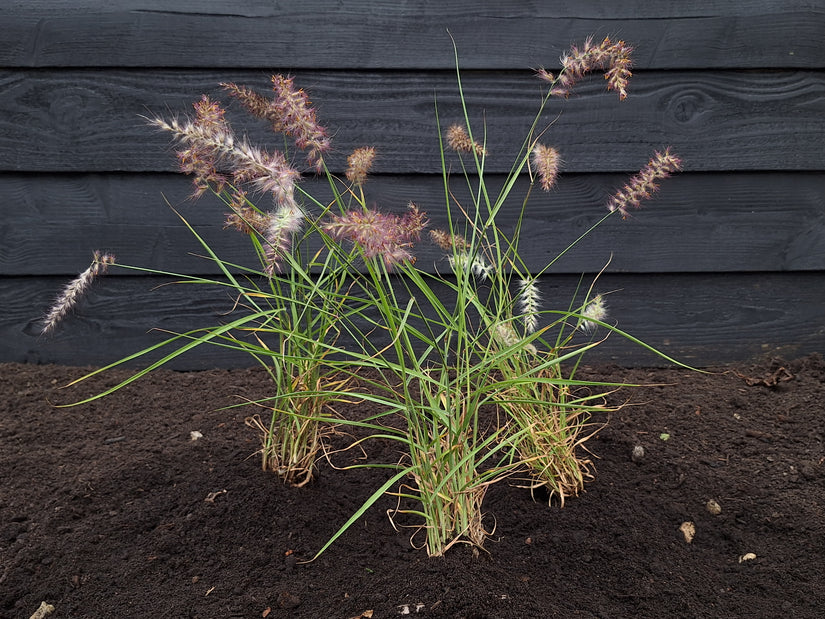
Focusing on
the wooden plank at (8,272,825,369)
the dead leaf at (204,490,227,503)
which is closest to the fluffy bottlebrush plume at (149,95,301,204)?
the dead leaf at (204,490,227,503)

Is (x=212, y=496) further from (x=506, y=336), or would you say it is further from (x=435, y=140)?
(x=435, y=140)

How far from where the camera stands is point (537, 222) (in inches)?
89.3

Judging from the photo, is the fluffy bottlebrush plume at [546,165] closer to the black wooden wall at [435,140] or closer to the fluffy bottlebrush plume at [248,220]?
the fluffy bottlebrush plume at [248,220]

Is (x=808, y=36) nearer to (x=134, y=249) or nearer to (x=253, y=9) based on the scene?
(x=253, y=9)

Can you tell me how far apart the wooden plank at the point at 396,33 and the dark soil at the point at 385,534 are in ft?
3.56

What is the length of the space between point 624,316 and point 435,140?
0.85 meters

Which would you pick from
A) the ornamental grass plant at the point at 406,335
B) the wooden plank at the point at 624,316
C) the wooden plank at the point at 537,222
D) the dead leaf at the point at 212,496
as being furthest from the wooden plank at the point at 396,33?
the dead leaf at the point at 212,496

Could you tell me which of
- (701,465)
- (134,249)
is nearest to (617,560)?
(701,465)

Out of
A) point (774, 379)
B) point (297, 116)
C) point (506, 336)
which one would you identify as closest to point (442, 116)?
point (506, 336)

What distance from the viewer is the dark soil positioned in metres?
1.21

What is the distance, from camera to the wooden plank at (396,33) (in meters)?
2.11

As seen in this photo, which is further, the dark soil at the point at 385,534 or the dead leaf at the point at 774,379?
the dead leaf at the point at 774,379

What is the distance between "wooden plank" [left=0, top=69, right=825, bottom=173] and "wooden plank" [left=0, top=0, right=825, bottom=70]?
0.05m

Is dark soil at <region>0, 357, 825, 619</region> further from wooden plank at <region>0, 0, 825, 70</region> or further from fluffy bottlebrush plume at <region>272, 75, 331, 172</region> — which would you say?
wooden plank at <region>0, 0, 825, 70</region>
